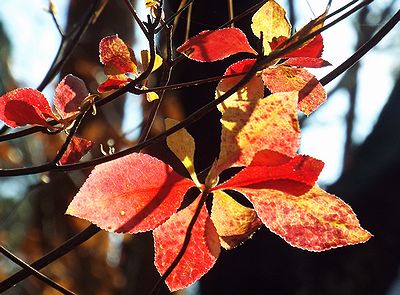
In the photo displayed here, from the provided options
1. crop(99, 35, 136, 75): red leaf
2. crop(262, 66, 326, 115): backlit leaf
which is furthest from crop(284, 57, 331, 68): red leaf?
crop(99, 35, 136, 75): red leaf

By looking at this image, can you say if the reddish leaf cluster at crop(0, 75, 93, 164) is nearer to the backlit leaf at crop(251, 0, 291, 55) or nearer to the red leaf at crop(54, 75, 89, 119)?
the red leaf at crop(54, 75, 89, 119)

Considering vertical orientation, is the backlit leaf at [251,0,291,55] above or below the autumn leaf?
above

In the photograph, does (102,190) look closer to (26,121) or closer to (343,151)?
(26,121)

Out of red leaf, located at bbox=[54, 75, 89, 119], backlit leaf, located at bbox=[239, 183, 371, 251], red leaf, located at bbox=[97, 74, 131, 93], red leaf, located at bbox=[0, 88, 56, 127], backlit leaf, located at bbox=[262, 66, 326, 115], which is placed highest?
red leaf, located at bbox=[0, 88, 56, 127]

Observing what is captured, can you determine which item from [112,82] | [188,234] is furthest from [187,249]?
[112,82]

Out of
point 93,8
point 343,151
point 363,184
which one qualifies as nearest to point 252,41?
point 93,8
